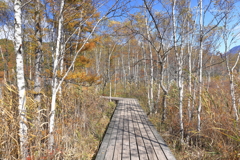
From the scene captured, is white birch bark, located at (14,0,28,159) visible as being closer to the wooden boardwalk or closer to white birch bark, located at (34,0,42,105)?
the wooden boardwalk

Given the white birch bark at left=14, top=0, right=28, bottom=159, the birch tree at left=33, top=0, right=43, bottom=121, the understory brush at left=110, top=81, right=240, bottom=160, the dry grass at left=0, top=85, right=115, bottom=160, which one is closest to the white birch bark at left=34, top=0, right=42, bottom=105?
the birch tree at left=33, top=0, right=43, bottom=121

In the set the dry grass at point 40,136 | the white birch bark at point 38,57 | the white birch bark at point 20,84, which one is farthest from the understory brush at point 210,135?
the white birch bark at point 38,57

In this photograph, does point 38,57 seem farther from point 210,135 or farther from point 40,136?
point 210,135

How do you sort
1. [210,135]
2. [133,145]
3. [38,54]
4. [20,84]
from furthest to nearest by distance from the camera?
[38,54]
[210,135]
[133,145]
[20,84]

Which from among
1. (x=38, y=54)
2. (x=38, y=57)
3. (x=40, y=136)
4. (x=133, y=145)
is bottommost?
(x=133, y=145)

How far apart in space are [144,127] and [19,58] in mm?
3535

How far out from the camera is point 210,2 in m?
3.27

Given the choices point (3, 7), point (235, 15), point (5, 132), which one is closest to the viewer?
point (5, 132)

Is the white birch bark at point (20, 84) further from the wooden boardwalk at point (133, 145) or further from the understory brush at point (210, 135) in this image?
the understory brush at point (210, 135)

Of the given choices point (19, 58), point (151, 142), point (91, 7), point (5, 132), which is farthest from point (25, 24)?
point (151, 142)

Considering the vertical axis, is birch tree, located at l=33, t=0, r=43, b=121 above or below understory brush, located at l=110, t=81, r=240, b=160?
above

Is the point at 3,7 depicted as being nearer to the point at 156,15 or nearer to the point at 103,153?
the point at 156,15

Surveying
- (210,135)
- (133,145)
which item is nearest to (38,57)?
(133,145)

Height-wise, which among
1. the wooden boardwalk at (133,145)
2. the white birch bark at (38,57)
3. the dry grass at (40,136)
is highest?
the white birch bark at (38,57)
